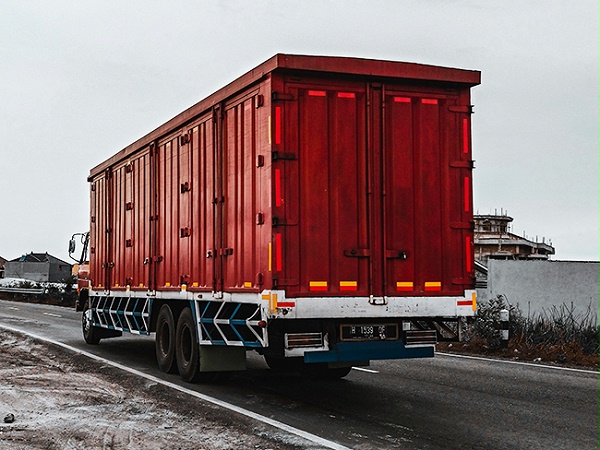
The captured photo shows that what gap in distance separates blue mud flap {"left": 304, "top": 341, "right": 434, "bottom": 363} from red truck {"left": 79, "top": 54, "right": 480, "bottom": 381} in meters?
0.02

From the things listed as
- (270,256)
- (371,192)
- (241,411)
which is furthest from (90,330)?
(371,192)

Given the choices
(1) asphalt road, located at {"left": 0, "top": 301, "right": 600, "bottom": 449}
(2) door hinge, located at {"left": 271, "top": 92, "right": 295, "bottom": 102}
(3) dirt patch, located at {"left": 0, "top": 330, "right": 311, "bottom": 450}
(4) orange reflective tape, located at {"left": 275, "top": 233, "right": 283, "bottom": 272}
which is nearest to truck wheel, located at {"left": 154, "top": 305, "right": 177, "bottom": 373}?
(1) asphalt road, located at {"left": 0, "top": 301, "right": 600, "bottom": 449}

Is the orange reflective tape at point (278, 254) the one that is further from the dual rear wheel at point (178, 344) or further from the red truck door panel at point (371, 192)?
the dual rear wheel at point (178, 344)

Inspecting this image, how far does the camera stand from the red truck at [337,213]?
9.31m

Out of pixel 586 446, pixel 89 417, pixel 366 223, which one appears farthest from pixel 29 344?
pixel 586 446

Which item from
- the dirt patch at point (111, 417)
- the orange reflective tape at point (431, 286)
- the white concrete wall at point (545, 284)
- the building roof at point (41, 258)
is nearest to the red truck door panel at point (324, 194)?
the orange reflective tape at point (431, 286)

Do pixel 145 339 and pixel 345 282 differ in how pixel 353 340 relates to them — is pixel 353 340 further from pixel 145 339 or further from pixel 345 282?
pixel 145 339

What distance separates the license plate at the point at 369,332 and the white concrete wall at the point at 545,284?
36.9 feet

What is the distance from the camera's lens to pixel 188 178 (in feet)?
39.8

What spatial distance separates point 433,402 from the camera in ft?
32.9

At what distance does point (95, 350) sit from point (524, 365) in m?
8.18

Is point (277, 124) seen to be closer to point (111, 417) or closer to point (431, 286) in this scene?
point (431, 286)

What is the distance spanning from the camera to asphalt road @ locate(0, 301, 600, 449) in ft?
26.0

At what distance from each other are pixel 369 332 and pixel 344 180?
69.6 inches
